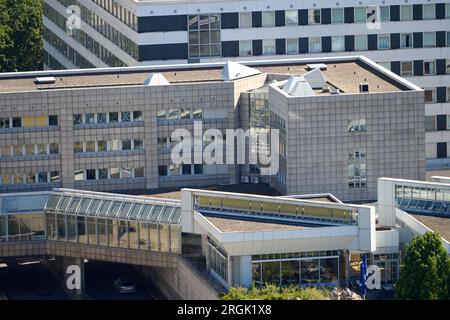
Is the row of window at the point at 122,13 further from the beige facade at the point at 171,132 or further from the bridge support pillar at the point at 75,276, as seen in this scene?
the bridge support pillar at the point at 75,276

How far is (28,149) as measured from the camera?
16138cm

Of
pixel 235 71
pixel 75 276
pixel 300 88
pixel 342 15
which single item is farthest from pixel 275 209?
pixel 342 15

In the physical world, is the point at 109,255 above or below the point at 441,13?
below

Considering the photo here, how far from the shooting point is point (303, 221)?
140375mm

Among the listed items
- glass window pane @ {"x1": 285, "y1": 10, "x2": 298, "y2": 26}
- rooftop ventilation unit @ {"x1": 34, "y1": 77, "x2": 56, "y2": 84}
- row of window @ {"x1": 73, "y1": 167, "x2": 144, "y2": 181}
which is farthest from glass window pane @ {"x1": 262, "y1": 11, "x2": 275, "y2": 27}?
row of window @ {"x1": 73, "y1": 167, "x2": 144, "y2": 181}

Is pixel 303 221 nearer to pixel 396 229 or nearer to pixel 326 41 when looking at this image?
pixel 396 229

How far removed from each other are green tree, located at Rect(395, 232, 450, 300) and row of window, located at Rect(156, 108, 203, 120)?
114 feet

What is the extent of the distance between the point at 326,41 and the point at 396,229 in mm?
51135

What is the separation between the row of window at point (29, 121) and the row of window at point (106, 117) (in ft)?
5.87

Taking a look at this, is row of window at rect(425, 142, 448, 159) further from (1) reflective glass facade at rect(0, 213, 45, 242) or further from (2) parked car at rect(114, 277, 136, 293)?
(1) reflective glass facade at rect(0, 213, 45, 242)

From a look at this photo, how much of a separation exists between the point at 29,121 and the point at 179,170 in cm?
1255
